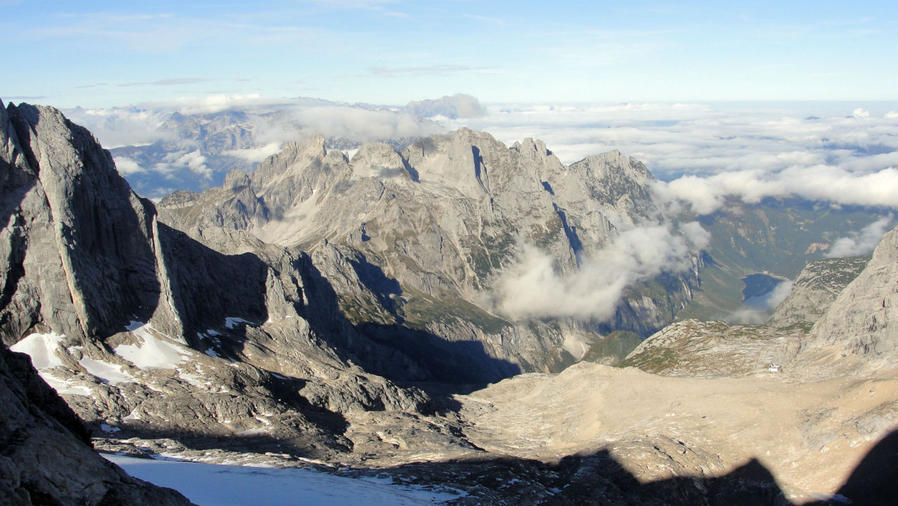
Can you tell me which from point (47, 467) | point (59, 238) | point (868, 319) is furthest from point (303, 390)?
point (868, 319)

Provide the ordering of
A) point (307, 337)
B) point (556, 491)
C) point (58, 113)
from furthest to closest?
point (307, 337) → point (58, 113) → point (556, 491)

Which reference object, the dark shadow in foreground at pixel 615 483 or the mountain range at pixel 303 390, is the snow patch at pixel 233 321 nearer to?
the mountain range at pixel 303 390

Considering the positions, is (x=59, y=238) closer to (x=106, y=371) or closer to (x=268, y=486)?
(x=106, y=371)

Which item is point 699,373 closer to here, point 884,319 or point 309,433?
point 884,319

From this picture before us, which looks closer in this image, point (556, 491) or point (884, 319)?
point (556, 491)

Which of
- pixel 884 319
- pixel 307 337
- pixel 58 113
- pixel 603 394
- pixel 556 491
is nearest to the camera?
pixel 556 491

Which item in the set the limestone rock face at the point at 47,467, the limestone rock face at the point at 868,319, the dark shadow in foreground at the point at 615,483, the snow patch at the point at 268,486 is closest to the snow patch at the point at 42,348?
the snow patch at the point at 268,486

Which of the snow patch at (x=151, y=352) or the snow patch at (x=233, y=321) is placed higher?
the snow patch at (x=151, y=352)

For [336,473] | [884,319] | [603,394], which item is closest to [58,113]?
[336,473]
